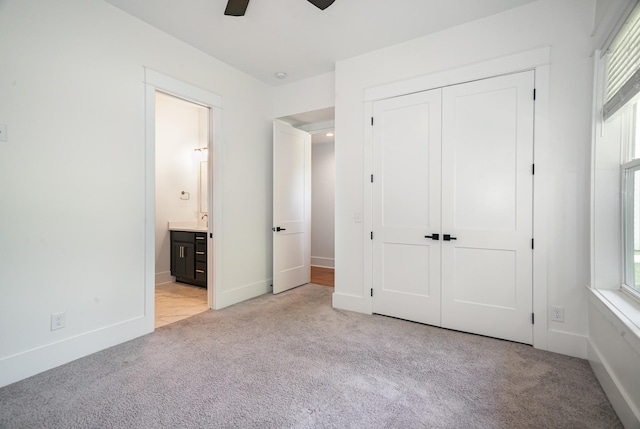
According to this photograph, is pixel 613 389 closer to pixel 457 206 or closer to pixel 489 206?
pixel 489 206

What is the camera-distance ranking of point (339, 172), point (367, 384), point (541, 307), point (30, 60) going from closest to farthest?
1. point (367, 384)
2. point (30, 60)
3. point (541, 307)
4. point (339, 172)

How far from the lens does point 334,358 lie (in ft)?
7.68

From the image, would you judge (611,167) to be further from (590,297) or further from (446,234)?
(446,234)

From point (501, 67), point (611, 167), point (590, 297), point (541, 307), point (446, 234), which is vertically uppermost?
point (501, 67)

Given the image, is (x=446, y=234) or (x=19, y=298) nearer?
(x=19, y=298)

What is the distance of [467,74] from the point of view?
2.79m

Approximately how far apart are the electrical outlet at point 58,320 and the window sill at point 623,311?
11.4 ft

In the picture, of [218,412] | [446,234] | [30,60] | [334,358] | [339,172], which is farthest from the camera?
[339,172]

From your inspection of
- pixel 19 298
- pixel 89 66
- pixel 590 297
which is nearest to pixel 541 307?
pixel 590 297

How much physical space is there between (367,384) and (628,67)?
2446 millimetres

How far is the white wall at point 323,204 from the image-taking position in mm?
6215

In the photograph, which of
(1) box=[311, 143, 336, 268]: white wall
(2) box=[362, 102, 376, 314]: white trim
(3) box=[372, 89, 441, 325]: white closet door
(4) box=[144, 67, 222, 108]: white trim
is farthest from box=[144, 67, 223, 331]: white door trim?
(1) box=[311, 143, 336, 268]: white wall

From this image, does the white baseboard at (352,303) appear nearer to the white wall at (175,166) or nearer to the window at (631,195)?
the window at (631,195)

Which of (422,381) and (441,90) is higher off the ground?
(441,90)
